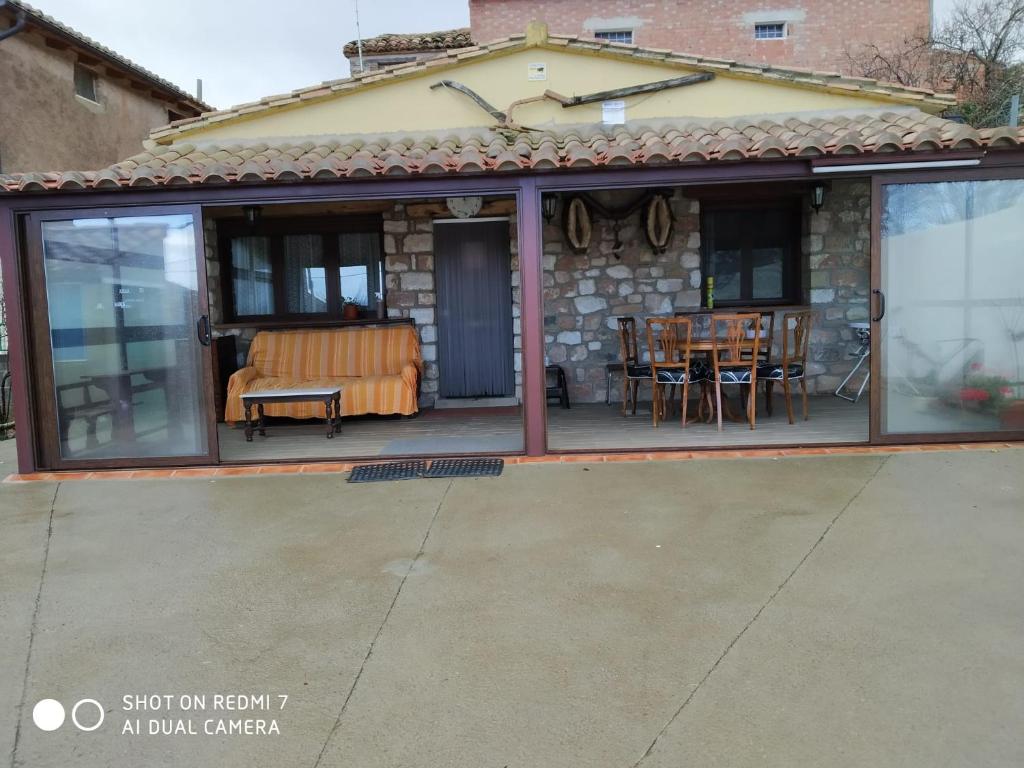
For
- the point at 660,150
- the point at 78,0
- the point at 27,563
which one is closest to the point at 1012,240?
the point at 660,150

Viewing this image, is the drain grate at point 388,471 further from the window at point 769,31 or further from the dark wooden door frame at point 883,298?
the window at point 769,31

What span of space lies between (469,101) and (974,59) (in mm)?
10611

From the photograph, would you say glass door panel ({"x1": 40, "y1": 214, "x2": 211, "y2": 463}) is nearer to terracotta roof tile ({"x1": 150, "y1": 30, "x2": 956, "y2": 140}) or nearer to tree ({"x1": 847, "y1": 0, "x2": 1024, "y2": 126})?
terracotta roof tile ({"x1": 150, "y1": 30, "x2": 956, "y2": 140})

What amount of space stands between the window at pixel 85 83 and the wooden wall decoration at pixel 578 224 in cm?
814

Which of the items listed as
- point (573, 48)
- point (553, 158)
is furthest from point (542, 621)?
point (573, 48)

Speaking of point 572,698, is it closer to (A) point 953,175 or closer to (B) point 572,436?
(B) point 572,436

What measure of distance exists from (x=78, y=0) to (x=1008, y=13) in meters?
17.9

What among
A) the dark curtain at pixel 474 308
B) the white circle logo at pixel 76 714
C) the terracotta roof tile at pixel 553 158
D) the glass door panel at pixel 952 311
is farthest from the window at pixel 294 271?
the white circle logo at pixel 76 714

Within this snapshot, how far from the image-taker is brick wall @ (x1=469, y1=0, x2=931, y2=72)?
15320mm

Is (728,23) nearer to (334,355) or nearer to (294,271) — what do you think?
(294,271)

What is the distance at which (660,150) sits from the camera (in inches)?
198

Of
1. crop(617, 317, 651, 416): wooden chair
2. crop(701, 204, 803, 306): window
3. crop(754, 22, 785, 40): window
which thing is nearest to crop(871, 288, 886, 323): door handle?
crop(617, 317, 651, 416): wooden chair

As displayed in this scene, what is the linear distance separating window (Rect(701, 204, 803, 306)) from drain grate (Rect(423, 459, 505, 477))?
4212 mm

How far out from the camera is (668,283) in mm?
8148
